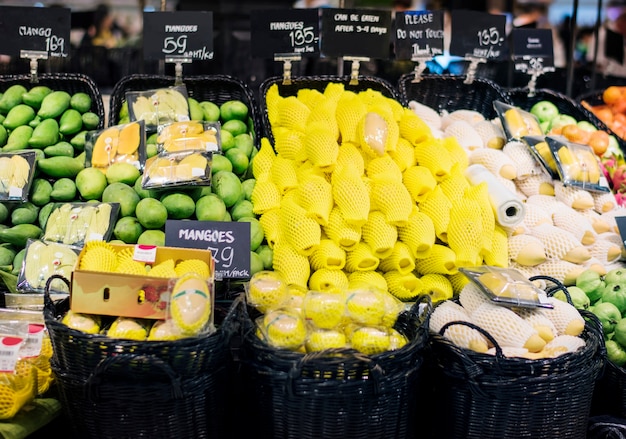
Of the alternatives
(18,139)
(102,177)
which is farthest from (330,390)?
(18,139)

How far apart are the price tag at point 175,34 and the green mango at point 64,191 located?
75 cm

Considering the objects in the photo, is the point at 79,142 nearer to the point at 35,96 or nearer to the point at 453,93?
Result: the point at 35,96

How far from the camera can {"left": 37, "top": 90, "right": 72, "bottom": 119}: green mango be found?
268cm

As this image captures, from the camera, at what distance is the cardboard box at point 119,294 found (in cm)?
167

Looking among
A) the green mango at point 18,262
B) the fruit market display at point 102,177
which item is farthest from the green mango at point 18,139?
the green mango at point 18,262

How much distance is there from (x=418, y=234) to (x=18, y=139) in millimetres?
1551

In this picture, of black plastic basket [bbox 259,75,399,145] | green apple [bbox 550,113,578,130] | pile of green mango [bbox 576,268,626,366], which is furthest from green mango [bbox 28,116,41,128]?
green apple [bbox 550,113,578,130]

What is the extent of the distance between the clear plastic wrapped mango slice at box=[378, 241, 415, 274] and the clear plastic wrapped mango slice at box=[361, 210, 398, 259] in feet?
0.09

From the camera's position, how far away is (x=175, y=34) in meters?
2.86

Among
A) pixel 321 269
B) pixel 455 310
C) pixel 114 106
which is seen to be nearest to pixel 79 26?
pixel 114 106

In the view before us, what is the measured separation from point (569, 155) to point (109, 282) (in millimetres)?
1895

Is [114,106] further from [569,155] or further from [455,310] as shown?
[569,155]

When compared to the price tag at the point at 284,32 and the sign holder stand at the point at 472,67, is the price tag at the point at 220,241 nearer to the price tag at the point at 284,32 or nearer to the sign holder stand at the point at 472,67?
the price tag at the point at 284,32

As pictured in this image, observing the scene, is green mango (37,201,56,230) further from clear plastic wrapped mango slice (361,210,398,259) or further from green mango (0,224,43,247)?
clear plastic wrapped mango slice (361,210,398,259)
